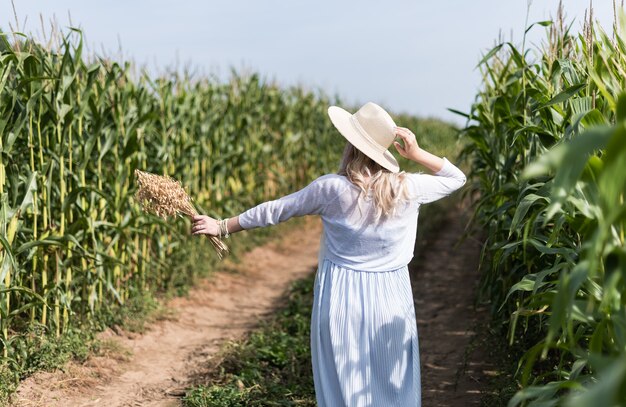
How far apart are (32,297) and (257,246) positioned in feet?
17.2

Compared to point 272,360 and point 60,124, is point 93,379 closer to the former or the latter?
point 272,360

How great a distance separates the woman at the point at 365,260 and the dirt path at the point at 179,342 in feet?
6.44

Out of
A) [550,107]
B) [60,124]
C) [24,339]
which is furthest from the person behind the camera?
[60,124]

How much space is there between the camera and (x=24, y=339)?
18.6 ft

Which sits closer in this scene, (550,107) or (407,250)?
(407,250)

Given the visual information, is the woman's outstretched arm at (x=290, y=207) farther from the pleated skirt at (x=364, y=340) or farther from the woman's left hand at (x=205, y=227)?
the pleated skirt at (x=364, y=340)

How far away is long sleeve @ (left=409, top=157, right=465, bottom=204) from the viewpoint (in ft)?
12.4

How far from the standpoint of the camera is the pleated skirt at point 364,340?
12.6ft

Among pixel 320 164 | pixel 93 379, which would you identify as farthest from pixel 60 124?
pixel 320 164

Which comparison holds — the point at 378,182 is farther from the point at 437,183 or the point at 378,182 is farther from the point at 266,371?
the point at 266,371

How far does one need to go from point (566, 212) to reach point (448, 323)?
161 inches

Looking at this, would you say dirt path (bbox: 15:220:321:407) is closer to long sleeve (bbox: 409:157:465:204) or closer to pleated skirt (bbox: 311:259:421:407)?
pleated skirt (bbox: 311:259:421:407)

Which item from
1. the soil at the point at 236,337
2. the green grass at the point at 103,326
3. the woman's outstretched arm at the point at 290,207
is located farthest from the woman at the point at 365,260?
the green grass at the point at 103,326

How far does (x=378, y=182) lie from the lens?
3.67 metres
